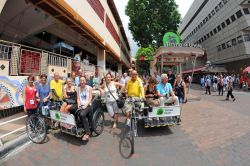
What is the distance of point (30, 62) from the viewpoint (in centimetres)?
848

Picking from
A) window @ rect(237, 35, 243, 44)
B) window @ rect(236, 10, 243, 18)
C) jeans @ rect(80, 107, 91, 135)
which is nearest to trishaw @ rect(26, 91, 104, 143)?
jeans @ rect(80, 107, 91, 135)

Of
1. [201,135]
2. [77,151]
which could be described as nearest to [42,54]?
[77,151]

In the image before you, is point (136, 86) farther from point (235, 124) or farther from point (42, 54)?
point (42, 54)

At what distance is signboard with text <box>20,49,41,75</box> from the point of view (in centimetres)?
808

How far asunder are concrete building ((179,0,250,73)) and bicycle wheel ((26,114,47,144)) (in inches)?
1364

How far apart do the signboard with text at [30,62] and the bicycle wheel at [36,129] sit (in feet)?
9.82

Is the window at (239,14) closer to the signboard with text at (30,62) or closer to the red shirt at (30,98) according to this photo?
the signboard with text at (30,62)

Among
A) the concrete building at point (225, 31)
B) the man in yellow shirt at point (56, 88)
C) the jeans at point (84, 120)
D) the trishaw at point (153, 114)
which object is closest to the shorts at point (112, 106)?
the trishaw at point (153, 114)

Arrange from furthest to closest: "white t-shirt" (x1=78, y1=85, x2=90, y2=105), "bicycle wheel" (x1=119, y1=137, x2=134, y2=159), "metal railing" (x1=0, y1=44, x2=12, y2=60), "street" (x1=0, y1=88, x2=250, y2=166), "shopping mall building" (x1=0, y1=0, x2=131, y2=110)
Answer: "shopping mall building" (x1=0, y1=0, x2=131, y2=110), "metal railing" (x1=0, y1=44, x2=12, y2=60), "white t-shirt" (x1=78, y1=85, x2=90, y2=105), "bicycle wheel" (x1=119, y1=137, x2=134, y2=159), "street" (x1=0, y1=88, x2=250, y2=166)

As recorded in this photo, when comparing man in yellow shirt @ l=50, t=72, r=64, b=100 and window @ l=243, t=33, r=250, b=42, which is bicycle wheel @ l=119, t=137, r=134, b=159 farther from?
window @ l=243, t=33, r=250, b=42

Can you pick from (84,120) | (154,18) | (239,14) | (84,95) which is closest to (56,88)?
(84,95)

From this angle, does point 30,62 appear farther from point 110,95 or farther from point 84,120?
point 84,120

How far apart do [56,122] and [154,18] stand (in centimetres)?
3216

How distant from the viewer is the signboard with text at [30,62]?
8.08m
